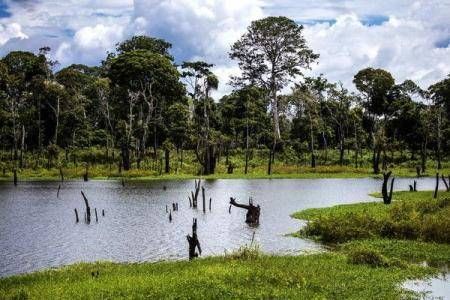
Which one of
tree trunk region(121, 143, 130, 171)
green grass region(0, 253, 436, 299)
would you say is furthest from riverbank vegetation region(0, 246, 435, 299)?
tree trunk region(121, 143, 130, 171)

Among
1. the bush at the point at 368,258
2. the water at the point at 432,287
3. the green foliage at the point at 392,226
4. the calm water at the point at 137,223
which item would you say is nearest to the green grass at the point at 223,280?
the bush at the point at 368,258

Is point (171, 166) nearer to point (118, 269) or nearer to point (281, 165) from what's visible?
point (281, 165)

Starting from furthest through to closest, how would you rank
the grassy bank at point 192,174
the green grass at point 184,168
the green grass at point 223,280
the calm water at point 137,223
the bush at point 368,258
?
the green grass at point 184,168 < the grassy bank at point 192,174 < the calm water at point 137,223 < the bush at point 368,258 < the green grass at point 223,280

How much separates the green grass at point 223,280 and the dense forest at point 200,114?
72390mm

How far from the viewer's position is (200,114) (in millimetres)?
123375

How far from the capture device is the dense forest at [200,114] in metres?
107

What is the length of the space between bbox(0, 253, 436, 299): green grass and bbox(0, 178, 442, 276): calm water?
5219mm

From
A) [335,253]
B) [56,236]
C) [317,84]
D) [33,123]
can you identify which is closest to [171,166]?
[33,123]

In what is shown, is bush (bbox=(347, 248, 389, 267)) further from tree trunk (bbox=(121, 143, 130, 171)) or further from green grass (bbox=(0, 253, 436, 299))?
tree trunk (bbox=(121, 143, 130, 171))

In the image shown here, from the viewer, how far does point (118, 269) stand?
90.3 feet

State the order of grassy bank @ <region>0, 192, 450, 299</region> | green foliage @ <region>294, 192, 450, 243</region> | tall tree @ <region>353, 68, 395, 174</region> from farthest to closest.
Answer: tall tree @ <region>353, 68, 395, 174</region>, green foliage @ <region>294, 192, 450, 243</region>, grassy bank @ <region>0, 192, 450, 299</region>

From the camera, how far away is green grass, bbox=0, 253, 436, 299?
21.8m

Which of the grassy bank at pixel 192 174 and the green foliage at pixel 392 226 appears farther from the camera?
the grassy bank at pixel 192 174

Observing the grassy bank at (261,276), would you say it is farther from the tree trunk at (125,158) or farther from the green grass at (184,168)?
the tree trunk at (125,158)
